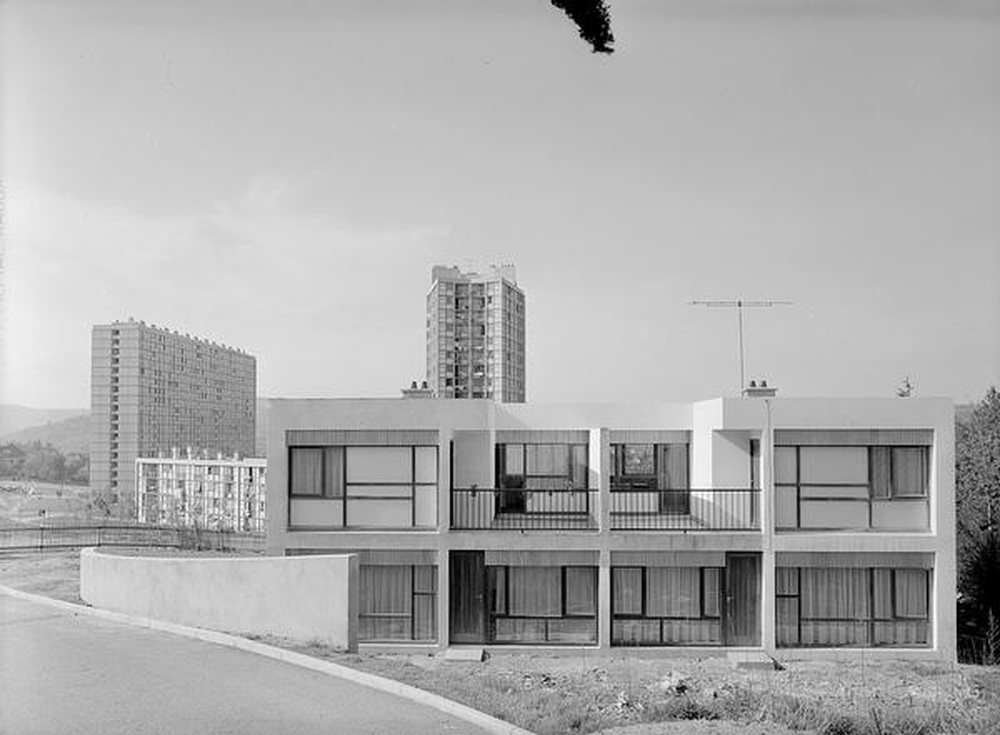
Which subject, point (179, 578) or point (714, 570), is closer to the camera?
point (179, 578)

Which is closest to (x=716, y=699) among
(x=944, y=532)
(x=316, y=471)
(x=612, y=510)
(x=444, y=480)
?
(x=444, y=480)

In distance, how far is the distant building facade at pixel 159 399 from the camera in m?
21.9

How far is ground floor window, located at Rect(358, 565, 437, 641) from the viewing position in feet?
41.0

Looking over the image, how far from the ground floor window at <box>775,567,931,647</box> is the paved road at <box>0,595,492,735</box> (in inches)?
270

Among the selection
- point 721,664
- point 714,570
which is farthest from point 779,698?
point 714,570

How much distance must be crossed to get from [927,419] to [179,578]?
870cm

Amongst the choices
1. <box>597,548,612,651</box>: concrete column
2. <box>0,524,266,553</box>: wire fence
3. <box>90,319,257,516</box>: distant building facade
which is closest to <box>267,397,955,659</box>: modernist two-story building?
<box>597,548,612,651</box>: concrete column

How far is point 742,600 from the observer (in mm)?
12492

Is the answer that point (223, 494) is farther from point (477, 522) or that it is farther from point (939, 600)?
point (939, 600)

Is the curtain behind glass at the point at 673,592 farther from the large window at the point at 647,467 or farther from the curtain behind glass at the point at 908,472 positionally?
the curtain behind glass at the point at 908,472

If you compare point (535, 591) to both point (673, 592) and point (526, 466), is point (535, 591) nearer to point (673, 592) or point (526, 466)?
point (673, 592)

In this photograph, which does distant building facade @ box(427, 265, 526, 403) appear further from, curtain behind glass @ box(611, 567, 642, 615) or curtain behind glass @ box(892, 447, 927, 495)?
curtain behind glass @ box(892, 447, 927, 495)

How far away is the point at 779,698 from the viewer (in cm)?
744

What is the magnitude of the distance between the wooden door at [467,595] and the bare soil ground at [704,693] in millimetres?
703
